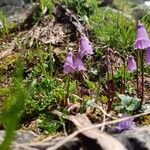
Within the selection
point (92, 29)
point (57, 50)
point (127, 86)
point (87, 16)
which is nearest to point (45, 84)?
point (127, 86)

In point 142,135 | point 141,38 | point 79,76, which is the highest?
point 141,38

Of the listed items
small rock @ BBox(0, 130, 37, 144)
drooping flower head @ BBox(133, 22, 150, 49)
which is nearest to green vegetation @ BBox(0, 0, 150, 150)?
small rock @ BBox(0, 130, 37, 144)

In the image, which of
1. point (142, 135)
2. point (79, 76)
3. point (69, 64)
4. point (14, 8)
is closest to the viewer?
point (142, 135)

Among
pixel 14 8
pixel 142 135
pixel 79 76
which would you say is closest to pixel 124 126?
pixel 142 135

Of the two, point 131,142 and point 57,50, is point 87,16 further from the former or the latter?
point 131,142

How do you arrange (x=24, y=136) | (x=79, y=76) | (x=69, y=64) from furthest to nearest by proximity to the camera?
(x=79, y=76)
(x=69, y=64)
(x=24, y=136)

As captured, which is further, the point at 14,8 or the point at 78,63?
the point at 14,8

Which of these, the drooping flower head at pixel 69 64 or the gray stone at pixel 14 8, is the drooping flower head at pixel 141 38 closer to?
the drooping flower head at pixel 69 64

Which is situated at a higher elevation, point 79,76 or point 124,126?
point 124,126

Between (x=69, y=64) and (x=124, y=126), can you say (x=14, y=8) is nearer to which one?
(x=69, y=64)
